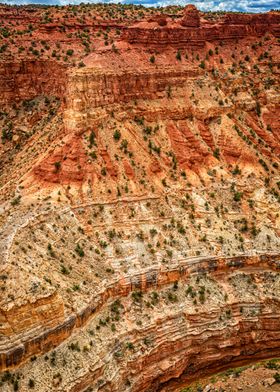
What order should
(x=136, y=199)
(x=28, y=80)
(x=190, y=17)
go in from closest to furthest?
1. (x=136, y=199)
2. (x=28, y=80)
3. (x=190, y=17)

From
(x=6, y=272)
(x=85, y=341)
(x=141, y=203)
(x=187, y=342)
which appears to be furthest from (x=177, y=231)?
(x=6, y=272)

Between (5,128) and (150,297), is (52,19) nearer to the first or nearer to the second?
(5,128)

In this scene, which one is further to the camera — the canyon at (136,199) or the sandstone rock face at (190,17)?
the sandstone rock face at (190,17)

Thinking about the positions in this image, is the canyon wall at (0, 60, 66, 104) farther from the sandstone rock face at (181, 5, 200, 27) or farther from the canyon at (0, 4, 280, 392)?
the sandstone rock face at (181, 5, 200, 27)

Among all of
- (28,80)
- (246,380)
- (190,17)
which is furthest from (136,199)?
(190,17)

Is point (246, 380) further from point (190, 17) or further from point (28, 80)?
point (190, 17)

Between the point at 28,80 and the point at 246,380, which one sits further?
the point at 28,80

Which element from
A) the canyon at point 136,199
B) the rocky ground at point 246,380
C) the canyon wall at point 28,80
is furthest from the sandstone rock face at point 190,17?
the rocky ground at point 246,380

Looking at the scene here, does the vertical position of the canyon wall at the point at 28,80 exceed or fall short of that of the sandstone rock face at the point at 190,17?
it falls short

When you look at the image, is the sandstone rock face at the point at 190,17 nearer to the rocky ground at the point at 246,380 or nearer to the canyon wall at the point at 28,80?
the canyon wall at the point at 28,80
